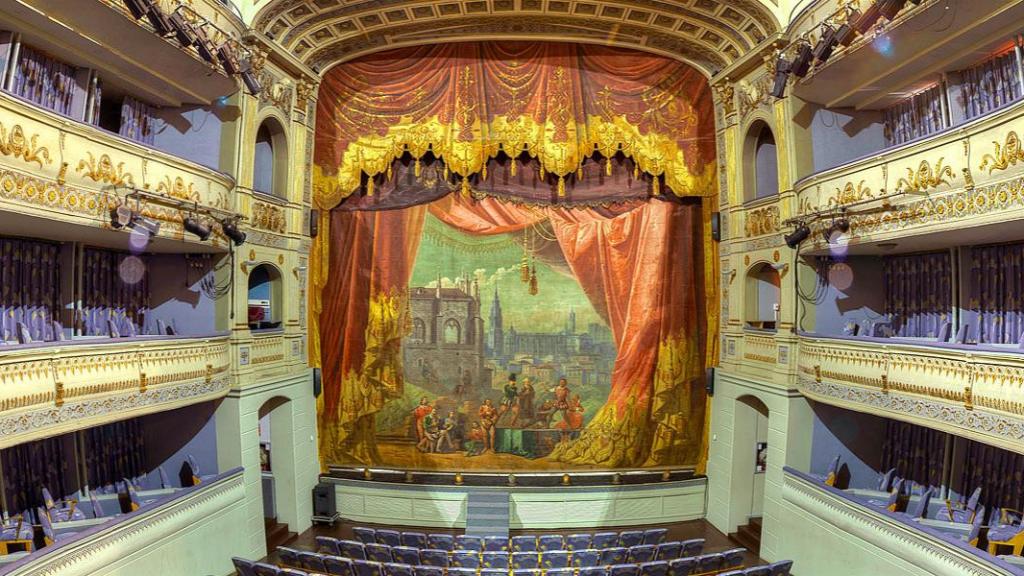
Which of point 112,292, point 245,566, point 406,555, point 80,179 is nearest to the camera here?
point 80,179

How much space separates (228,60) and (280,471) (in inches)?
377

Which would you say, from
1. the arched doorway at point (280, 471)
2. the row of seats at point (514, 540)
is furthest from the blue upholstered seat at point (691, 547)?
the arched doorway at point (280, 471)

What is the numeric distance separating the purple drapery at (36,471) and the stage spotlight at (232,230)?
188 inches

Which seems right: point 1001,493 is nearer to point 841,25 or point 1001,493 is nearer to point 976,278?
point 976,278

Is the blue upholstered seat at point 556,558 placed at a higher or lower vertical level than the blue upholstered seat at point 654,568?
lower

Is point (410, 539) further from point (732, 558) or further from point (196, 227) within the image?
point (196, 227)

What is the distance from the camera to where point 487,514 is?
15.5m

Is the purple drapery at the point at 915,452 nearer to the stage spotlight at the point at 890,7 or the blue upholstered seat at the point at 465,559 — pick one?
the stage spotlight at the point at 890,7

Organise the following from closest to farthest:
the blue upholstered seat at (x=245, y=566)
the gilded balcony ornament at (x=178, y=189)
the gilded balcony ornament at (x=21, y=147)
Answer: the gilded balcony ornament at (x=21, y=147) → the blue upholstered seat at (x=245, y=566) → the gilded balcony ornament at (x=178, y=189)

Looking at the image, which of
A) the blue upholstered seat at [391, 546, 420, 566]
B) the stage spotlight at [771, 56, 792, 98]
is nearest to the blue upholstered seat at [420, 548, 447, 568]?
the blue upholstered seat at [391, 546, 420, 566]

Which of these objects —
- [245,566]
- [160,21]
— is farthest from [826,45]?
[245,566]

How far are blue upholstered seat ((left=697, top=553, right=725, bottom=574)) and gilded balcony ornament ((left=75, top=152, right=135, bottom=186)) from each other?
39.6 ft

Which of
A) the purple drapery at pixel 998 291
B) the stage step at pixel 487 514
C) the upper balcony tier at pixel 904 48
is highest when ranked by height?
the upper balcony tier at pixel 904 48

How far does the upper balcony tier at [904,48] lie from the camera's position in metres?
9.65
